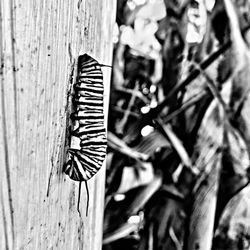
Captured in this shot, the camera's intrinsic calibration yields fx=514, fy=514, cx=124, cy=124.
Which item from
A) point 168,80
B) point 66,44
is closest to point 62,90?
point 66,44

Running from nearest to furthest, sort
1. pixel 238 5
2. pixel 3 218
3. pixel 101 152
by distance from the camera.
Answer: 1. pixel 3 218
2. pixel 101 152
3. pixel 238 5

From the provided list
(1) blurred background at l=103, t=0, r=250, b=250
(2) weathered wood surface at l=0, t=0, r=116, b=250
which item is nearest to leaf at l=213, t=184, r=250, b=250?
(1) blurred background at l=103, t=0, r=250, b=250

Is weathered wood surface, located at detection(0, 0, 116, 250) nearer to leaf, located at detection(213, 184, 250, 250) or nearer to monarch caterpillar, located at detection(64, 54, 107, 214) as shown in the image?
monarch caterpillar, located at detection(64, 54, 107, 214)

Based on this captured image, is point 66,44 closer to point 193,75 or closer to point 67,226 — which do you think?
point 67,226

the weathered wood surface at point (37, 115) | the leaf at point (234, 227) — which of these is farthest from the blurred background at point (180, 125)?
the weathered wood surface at point (37, 115)

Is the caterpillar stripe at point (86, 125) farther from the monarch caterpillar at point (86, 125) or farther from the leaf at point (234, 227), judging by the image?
the leaf at point (234, 227)
